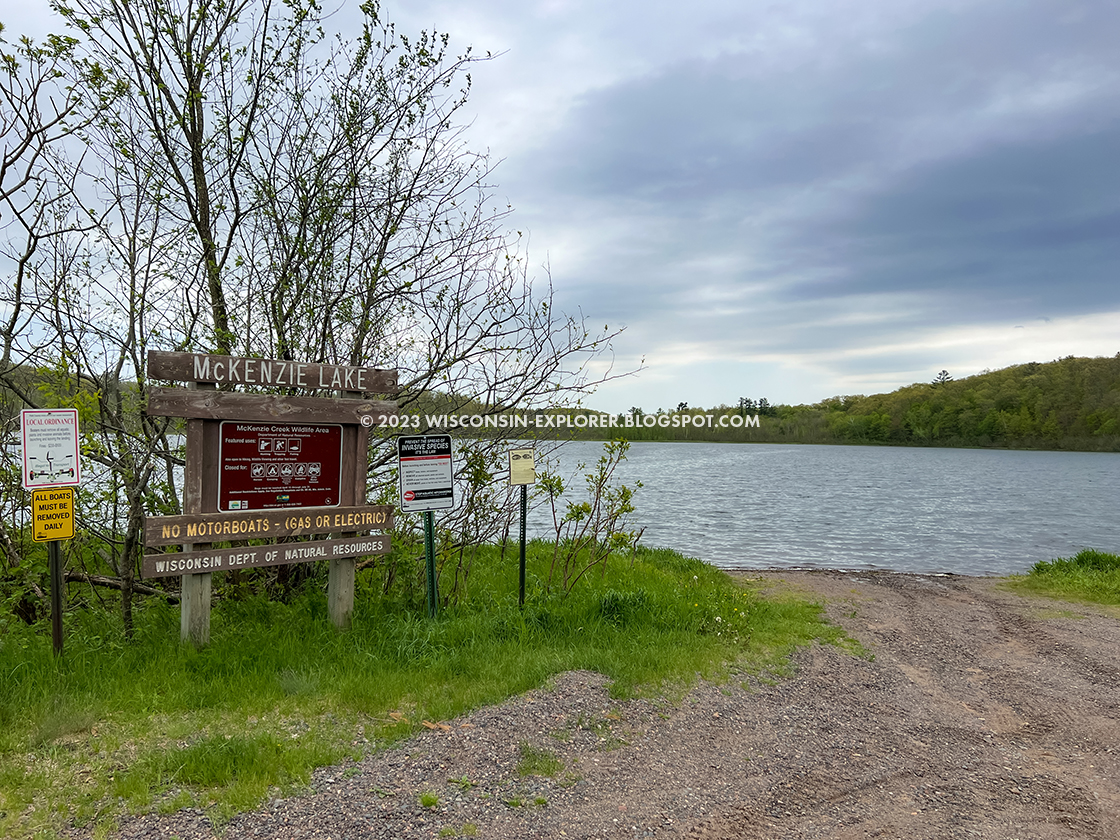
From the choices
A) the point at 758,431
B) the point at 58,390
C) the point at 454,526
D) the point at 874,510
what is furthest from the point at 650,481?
the point at 758,431

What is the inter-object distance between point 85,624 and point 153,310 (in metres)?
2.98

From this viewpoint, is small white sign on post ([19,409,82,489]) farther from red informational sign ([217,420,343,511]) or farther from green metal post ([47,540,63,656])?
red informational sign ([217,420,343,511])

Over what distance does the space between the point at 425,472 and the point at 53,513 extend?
299 centimetres

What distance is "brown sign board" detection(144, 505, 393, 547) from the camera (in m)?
5.76

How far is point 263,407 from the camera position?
246 inches

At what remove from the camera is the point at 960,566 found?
17609 millimetres

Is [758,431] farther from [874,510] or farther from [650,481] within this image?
[874,510]

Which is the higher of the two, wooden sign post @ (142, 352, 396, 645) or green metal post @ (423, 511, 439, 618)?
wooden sign post @ (142, 352, 396, 645)

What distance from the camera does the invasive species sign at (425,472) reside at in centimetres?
695

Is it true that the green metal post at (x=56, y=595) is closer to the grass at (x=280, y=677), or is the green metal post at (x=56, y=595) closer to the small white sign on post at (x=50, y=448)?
the grass at (x=280, y=677)

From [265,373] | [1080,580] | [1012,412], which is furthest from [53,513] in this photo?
[1012,412]

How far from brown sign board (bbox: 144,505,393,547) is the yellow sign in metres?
0.52

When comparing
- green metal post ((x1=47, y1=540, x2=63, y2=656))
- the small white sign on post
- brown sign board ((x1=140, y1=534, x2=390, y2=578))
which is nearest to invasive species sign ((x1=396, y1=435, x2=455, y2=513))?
brown sign board ((x1=140, y1=534, x2=390, y2=578))

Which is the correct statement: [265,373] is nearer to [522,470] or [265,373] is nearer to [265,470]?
[265,470]
